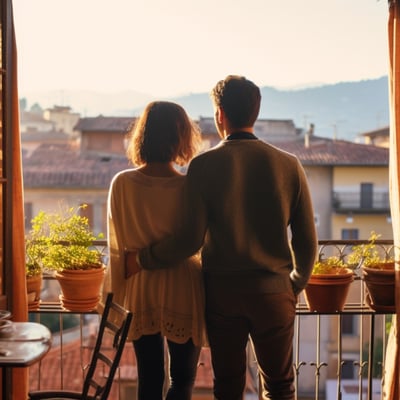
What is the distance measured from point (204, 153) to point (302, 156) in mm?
16377

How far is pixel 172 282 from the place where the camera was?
206 cm

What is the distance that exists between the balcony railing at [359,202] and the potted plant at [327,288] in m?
20.6

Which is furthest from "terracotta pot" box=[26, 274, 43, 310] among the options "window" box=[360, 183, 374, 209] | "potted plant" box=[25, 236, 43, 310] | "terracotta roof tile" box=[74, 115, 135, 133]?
"window" box=[360, 183, 374, 209]

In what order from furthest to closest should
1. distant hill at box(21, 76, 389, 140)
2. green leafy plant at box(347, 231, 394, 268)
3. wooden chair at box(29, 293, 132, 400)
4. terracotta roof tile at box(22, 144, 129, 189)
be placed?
terracotta roof tile at box(22, 144, 129, 189) < distant hill at box(21, 76, 389, 140) < green leafy plant at box(347, 231, 394, 268) < wooden chair at box(29, 293, 132, 400)

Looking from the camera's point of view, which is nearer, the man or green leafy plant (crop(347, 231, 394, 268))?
the man

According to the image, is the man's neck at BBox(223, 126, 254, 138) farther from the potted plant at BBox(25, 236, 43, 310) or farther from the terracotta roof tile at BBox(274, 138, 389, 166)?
the terracotta roof tile at BBox(274, 138, 389, 166)

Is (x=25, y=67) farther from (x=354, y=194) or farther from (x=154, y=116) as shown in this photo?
(x=354, y=194)

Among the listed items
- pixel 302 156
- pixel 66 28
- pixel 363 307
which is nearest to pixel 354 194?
pixel 302 156

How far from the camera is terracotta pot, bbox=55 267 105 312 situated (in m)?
2.66

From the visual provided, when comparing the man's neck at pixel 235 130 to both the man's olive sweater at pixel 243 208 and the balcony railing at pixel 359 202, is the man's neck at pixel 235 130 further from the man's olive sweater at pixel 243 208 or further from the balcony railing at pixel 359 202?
the balcony railing at pixel 359 202

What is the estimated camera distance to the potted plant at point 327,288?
268 centimetres

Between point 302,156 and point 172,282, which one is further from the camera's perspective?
point 302,156

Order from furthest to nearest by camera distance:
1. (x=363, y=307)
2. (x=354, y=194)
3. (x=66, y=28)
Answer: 1. (x=66, y=28)
2. (x=354, y=194)
3. (x=363, y=307)

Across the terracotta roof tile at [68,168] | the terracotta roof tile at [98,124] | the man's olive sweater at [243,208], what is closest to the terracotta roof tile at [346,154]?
the terracotta roof tile at [98,124]
